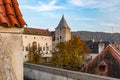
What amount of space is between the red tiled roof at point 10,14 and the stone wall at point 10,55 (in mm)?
102

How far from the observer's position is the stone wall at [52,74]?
18.1 feet

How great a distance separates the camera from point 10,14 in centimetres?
312

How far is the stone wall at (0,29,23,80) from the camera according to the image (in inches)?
115

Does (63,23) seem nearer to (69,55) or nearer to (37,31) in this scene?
(37,31)

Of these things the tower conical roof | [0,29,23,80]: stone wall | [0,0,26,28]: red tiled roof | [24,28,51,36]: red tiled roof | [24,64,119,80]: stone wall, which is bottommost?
[24,64,119,80]: stone wall

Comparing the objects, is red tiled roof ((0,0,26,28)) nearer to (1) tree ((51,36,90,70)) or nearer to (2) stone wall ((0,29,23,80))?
(2) stone wall ((0,29,23,80))

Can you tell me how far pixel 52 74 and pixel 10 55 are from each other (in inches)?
138

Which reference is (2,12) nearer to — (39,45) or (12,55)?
(12,55)

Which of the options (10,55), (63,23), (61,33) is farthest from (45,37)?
(10,55)

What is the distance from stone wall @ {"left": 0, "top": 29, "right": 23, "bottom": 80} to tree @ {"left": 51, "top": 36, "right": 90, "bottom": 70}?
144 feet

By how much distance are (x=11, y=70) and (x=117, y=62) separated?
1735cm

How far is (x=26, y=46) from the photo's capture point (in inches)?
2862

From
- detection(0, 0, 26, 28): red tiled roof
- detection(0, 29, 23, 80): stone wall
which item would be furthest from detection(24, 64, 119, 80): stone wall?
detection(0, 0, 26, 28): red tiled roof

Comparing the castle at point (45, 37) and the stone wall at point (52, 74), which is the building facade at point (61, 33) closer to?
the castle at point (45, 37)
